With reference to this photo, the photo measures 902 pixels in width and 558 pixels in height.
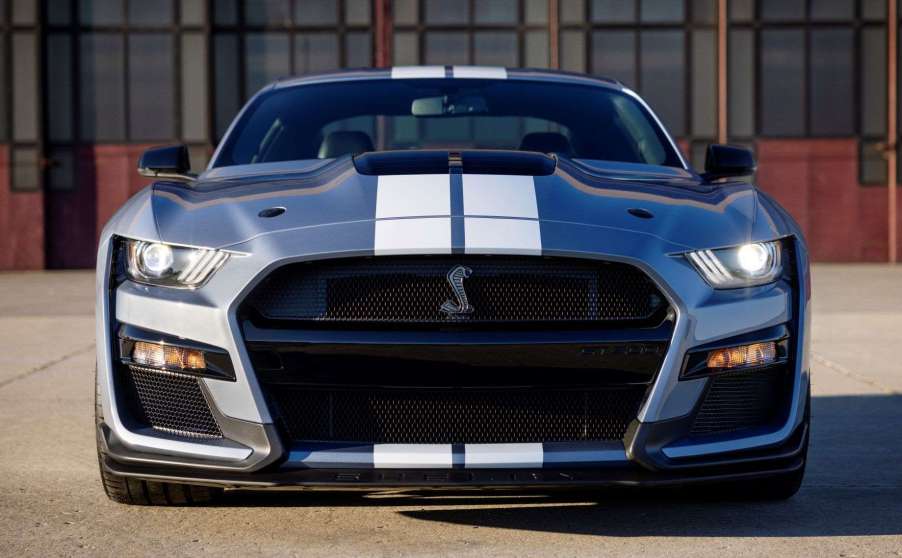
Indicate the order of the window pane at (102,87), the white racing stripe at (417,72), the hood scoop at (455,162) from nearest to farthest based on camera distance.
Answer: the hood scoop at (455,162)
the white racing stripe at (417,72)
the window pane at (102,87)

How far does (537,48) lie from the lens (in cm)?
2175

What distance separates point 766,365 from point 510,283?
0.74 m

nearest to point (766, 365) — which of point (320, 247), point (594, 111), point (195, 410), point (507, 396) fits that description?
point (507, 396)

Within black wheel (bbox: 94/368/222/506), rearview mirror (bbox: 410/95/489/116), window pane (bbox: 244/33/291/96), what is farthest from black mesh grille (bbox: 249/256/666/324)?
window pane (bbox: 244/33/291/96)

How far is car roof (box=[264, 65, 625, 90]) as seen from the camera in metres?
5.86

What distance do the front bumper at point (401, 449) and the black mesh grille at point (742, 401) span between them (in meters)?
0.03

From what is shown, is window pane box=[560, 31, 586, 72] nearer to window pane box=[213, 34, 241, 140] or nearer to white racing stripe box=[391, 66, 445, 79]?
window pane box=[213, 34, 241, 140]

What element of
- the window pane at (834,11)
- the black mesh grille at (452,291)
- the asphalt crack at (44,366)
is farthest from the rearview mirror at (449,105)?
the window pane at (834,11)

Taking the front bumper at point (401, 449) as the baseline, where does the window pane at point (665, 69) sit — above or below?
above

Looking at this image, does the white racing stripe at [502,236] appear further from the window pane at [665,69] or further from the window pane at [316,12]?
the window pane at [316,12]

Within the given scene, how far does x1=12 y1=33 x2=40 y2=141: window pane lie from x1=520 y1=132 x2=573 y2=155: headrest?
1729 cm

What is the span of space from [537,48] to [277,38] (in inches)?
145

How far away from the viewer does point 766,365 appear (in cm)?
406

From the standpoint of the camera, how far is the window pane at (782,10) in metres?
21.5
